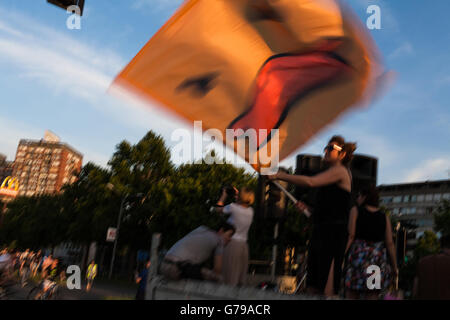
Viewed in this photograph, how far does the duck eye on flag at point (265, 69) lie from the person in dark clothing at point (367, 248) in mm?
1603

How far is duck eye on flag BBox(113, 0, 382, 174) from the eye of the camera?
5160mm

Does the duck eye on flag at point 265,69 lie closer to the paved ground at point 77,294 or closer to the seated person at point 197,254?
the seated person at point 197,254

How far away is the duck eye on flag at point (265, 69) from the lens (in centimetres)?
516

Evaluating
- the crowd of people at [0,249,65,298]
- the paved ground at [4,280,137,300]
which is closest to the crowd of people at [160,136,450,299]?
the paved ground at [4,280,137,300]

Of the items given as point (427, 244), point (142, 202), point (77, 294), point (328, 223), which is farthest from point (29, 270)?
point (427, 244)

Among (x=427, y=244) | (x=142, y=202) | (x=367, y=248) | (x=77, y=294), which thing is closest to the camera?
(x=367, y=248)

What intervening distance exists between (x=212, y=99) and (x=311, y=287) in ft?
8.34

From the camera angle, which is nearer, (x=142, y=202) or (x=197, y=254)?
(x=197, y=254)

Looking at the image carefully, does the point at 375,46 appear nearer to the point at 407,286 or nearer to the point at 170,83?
the point at 170,83

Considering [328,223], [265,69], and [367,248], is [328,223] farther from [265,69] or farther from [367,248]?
[265,69]

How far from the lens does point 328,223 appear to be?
4023mm

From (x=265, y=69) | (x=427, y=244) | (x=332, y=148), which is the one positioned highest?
(x=265, y=69)

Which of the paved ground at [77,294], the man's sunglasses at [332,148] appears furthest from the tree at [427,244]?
the man's sunglasses at [332,148]

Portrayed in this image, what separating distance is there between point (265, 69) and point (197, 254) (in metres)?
2.88
